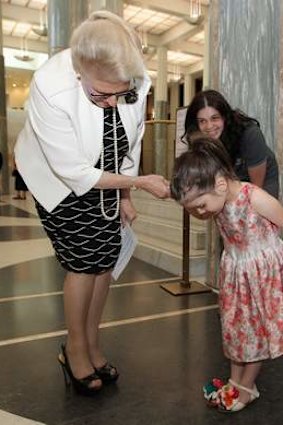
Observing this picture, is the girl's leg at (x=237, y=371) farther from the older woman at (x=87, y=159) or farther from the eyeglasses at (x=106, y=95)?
the eyeglasses at (x=106, y=95)

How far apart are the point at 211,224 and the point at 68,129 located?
194 cm

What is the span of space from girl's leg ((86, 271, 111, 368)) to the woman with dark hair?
860 mm

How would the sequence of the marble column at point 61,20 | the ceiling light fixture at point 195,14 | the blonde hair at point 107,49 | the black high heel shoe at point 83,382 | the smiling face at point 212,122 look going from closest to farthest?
the blonde hair at point 107,49 < the black high heel shoe at point 83,382 < the smiling face at point 212,122 < the marble column at point 61,20 < the ceiling light fixture at point 195,14

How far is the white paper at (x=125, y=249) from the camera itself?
189cm

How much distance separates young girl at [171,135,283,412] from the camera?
1500 millimetres

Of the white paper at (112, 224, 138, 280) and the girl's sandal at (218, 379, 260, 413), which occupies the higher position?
the white paper at (112, 224, 138, 280)

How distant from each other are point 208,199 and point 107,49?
57 cm

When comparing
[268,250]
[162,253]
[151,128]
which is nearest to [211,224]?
[162,253]

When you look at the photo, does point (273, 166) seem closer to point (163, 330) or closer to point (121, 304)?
point (163, 330)

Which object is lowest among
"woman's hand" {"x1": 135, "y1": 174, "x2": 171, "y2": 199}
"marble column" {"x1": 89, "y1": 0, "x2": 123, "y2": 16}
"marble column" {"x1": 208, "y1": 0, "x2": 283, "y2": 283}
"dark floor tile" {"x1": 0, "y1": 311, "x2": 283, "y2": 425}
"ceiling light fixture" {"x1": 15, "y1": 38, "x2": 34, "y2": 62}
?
"dark floor tile" {"x1": 0, "y1": 311, "x2": 283, "y2": 425}

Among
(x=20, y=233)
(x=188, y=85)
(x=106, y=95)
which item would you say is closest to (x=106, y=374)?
(x=106, y=95)

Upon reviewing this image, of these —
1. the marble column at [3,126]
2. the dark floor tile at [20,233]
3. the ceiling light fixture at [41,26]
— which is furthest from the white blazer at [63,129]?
the ceiling light fixture at [41,26]

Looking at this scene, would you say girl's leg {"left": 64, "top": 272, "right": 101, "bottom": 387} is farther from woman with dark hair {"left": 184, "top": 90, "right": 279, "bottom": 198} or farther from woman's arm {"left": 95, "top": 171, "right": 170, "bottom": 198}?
woman with dark hair {"left": 184, "top": 90, "right": 279, "bottom": 198}

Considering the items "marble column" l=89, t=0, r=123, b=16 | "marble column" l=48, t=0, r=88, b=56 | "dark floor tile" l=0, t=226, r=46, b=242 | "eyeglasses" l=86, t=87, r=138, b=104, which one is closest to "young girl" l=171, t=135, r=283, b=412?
"eyeglasses" l=86, t=87, r=138, b=104
